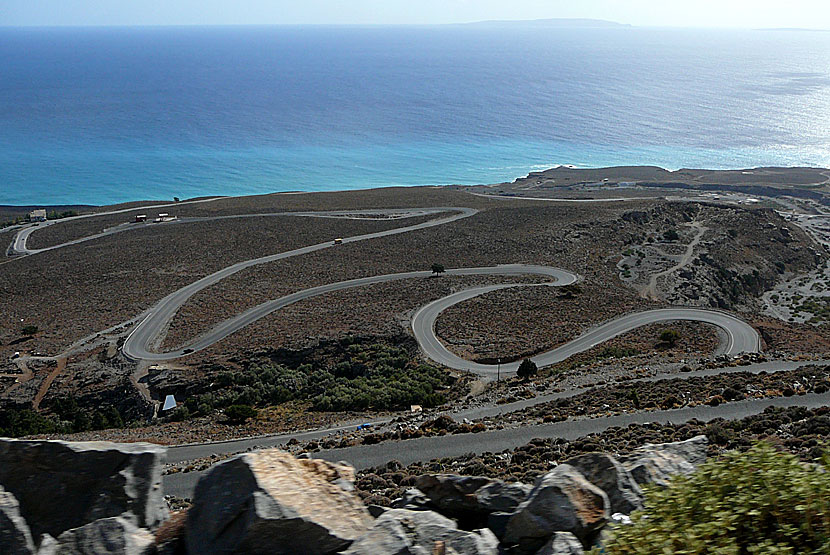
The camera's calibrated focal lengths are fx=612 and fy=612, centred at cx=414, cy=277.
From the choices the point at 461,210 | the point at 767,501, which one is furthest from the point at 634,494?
the point at 461,210

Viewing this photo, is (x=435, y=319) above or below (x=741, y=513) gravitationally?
below

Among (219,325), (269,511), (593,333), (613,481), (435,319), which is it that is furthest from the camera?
(219,325)

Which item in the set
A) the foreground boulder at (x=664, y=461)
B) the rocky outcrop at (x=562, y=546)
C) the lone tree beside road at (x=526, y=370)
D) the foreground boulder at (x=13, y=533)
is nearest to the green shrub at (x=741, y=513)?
the rocky outcrop at (x=562, y=546)

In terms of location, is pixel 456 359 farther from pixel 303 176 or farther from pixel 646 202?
pixel 303 176

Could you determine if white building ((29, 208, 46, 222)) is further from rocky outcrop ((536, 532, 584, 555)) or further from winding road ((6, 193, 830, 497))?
rocky outcrop ((536, 532, 584, 555))

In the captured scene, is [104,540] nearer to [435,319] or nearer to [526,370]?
[526,370]

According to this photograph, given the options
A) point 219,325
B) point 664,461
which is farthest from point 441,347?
point 664,461
